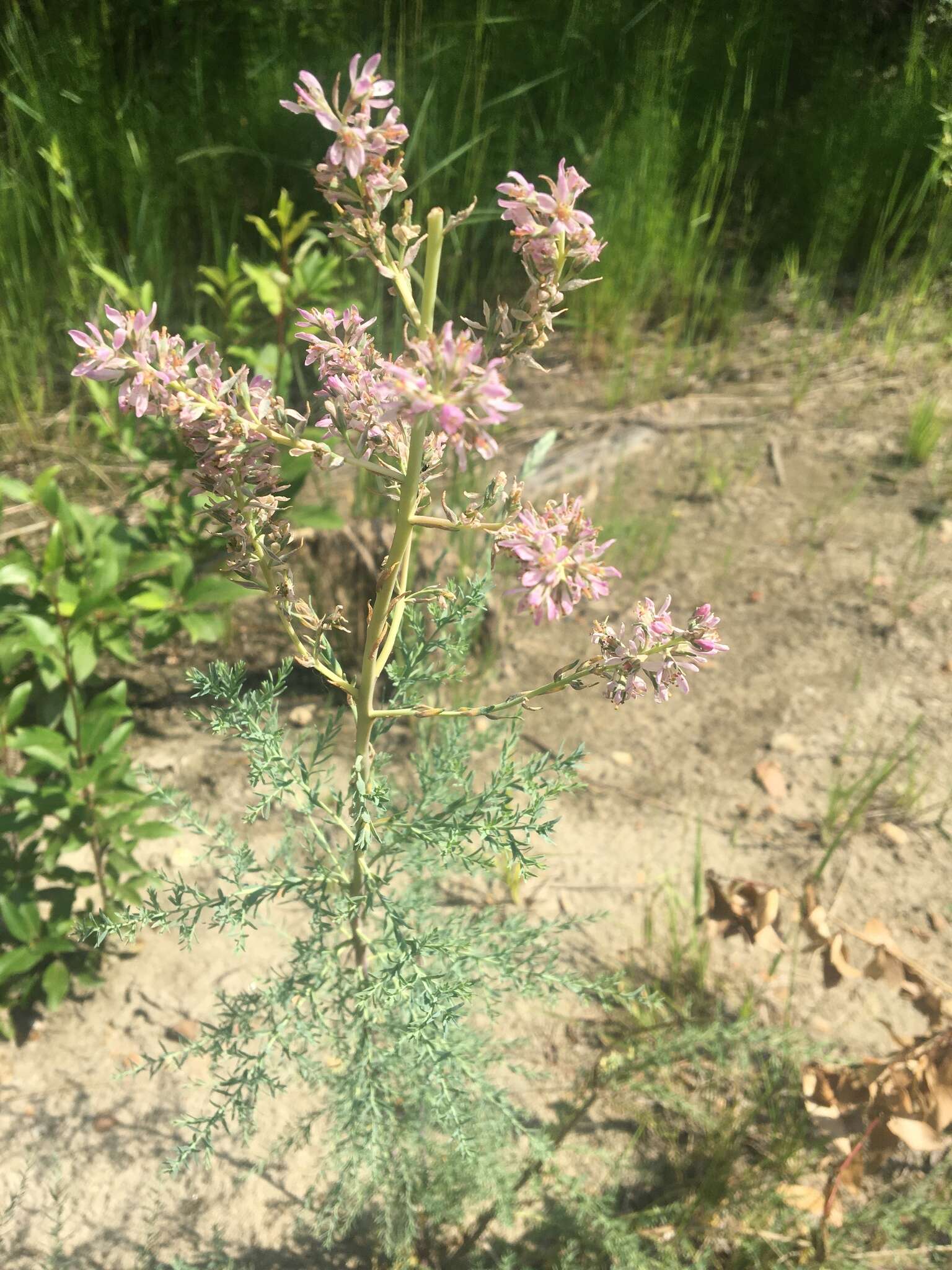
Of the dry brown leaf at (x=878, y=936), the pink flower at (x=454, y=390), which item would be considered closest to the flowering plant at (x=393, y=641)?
the pink flower at (x=454, y=390)

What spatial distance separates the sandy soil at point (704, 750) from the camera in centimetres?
186

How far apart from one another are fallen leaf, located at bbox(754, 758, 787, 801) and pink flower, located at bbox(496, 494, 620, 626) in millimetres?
1796

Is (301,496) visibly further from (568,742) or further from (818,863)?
(818,863)

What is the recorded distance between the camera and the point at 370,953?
1430 millimetres

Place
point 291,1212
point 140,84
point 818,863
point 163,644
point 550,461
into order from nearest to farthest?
point 291,1212 → point 818,863 → point 163,644 → point 550,461 → point 140,84

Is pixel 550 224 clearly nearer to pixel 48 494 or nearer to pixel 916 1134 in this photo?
pixel 916 1134

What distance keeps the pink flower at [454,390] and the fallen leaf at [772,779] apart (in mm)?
1946

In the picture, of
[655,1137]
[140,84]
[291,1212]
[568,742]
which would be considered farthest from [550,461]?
[140,84]

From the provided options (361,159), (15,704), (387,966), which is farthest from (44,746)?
(361,159)

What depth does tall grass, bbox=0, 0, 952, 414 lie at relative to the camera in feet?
12.1

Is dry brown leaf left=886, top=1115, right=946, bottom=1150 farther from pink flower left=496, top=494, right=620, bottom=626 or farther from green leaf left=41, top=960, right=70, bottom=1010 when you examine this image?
green leaf left=41, top=960, right=70, bottom=1010

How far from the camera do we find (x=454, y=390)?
819 mm

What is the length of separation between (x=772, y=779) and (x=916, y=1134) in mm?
1159

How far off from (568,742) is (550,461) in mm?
1206
